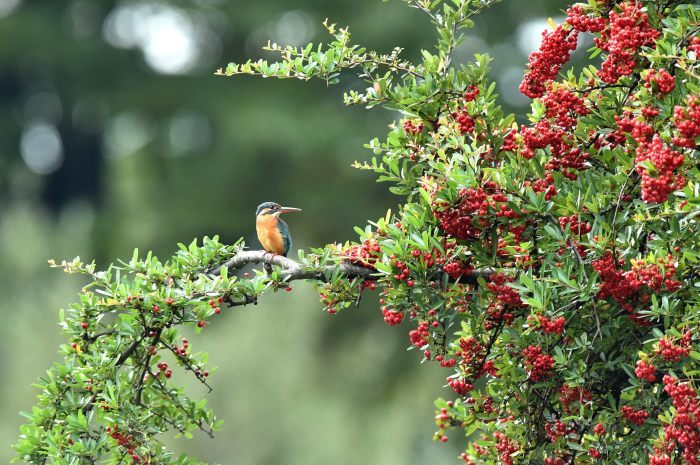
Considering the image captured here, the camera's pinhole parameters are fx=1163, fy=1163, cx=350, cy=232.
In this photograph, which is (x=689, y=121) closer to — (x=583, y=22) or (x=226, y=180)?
(x=583, y=22)

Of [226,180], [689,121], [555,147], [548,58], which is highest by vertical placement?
[226,180]

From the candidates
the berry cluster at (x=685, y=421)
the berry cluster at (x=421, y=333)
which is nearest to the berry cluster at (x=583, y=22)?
the berry cluster at (x=421, y=333)

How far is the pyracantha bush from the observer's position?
3248mm

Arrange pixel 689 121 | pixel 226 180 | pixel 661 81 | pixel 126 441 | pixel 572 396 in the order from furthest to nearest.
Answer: pixel 226 180 → pixel 126 441 → pixel 572 396 → pixel 661 81 → pixel 689 121

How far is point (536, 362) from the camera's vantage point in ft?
11.3

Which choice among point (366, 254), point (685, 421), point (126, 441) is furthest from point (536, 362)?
point (126, 441)

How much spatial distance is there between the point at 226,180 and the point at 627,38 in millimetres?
15576

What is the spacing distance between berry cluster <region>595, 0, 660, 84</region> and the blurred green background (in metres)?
8.51

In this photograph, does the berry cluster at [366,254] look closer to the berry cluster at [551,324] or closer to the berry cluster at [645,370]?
the berry cluster at [551,324]

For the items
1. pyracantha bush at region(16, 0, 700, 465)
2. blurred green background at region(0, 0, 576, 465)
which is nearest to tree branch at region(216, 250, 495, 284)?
pyracantha bush at region(16, 0, 700, 465)

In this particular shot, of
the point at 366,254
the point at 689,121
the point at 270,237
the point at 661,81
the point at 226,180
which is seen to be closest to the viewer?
the point at 689,121

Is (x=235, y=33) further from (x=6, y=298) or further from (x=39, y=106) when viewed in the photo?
(x=6, y=298)

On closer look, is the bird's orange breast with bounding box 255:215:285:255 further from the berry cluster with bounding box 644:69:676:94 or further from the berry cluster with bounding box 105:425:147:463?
the berry cluster with bounding box 644:69:676:94

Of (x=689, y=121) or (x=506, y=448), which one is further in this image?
(x=506, y=448)
